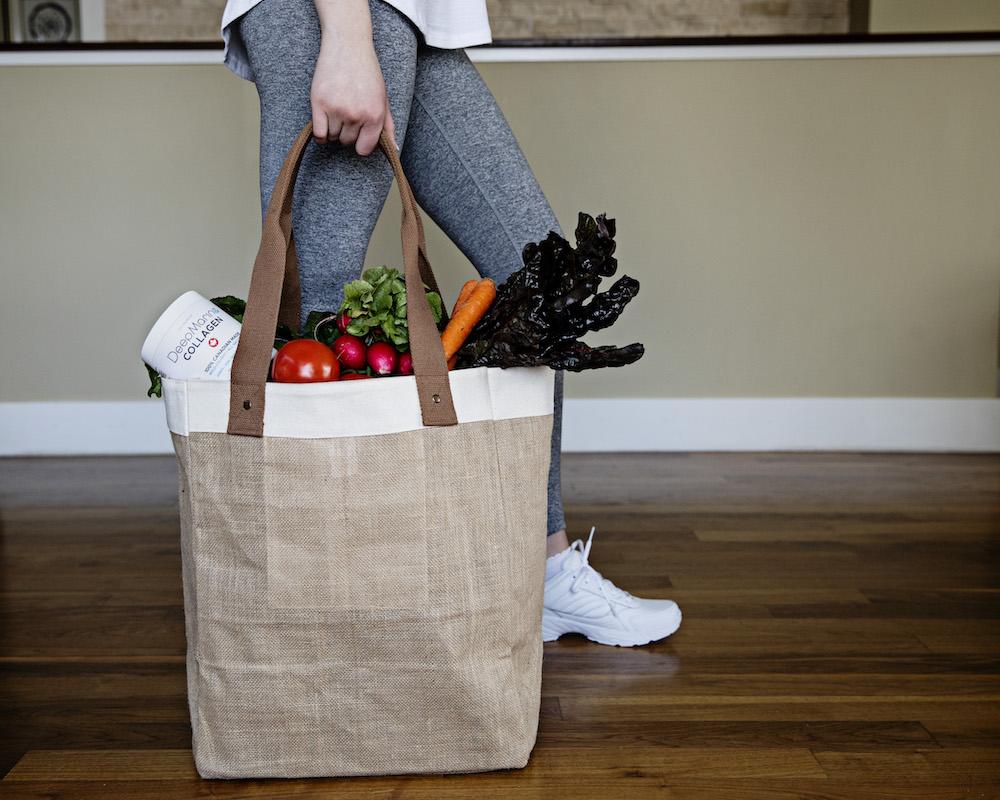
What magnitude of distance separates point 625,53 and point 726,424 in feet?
3.43

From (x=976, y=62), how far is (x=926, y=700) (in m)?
2.03

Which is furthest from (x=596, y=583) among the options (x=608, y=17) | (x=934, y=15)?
(x=608, y=17)

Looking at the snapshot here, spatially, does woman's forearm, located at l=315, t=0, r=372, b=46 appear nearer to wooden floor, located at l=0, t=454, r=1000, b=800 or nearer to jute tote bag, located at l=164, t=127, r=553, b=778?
jute tote bag, located at l=164, t=127, r=553, b=778

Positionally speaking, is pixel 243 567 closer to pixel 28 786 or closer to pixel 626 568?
pixel 28 786

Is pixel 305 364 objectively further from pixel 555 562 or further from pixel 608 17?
pixel 608 17

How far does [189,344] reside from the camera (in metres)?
0.90

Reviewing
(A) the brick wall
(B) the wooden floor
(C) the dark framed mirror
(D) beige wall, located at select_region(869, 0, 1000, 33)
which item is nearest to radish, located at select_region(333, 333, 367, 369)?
(B) the wooden floor

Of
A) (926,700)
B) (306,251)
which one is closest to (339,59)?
(306,251)

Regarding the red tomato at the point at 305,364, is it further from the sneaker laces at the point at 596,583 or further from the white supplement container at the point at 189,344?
the sneaker laces at the point at 596,583

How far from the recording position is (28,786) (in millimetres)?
908

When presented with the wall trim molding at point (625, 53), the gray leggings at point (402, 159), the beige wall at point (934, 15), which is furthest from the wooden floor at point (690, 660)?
the beige wall at point (934, 15)

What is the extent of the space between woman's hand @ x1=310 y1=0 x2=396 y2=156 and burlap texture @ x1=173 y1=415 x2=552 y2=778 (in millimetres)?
333

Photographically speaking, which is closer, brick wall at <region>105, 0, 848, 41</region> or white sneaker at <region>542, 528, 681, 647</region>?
white sneaker at <region>542, 528, 681, 647</region>

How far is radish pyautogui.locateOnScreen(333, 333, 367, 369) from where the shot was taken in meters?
0.90
